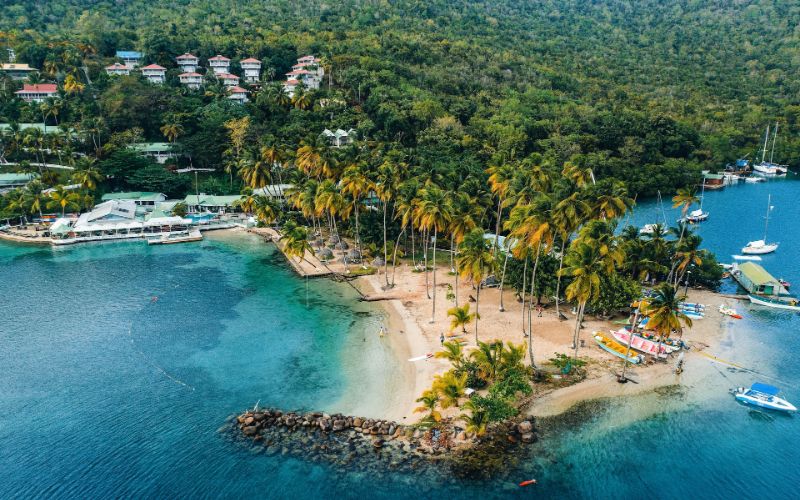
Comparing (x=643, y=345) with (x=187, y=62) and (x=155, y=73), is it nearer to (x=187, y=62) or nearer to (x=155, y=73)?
(x=155, y=73)

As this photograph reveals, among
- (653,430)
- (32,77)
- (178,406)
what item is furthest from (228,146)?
(653,430)

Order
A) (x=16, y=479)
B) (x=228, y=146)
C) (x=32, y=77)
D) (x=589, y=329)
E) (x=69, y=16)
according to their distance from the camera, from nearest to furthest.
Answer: (x=16, y=479) → (x=589, y=329) → (x=228, y=146) → (x=32, y=77) → (x=69, y=16)

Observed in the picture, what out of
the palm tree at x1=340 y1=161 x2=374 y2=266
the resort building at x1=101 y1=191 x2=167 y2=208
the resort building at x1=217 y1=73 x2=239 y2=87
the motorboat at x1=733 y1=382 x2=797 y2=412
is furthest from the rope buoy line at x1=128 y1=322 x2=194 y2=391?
the resort building at x1=217 y1=73 x2=239 y2=87

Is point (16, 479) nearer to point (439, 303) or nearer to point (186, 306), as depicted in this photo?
point (186, 306)

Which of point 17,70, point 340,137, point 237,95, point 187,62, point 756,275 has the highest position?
point 187,62

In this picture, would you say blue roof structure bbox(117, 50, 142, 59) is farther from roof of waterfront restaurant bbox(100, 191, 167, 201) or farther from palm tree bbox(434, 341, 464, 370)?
palm tree bbox(434, 341, 464, 370)

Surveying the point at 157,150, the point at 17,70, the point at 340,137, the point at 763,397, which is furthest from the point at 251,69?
the point at 763,397

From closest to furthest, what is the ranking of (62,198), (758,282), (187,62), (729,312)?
(729,312)
(758,282)
(62,198)
(187,62)
